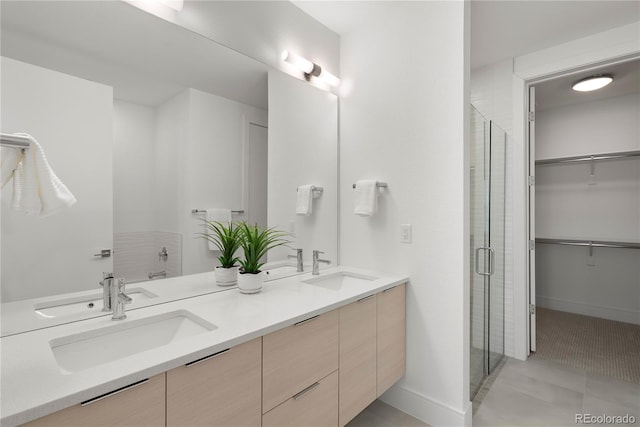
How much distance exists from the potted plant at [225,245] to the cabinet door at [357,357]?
604mm

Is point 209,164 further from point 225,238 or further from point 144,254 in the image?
point 144,254

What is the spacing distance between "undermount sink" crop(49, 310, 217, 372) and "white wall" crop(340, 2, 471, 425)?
1257 mm

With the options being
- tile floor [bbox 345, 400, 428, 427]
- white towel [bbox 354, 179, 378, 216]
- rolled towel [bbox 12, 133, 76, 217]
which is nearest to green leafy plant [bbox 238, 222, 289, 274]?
white towel [bbox 354, 179, 378, 216]

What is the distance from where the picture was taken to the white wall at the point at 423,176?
181 centimetres

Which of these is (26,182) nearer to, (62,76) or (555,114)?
(62,76)

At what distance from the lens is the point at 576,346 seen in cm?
291

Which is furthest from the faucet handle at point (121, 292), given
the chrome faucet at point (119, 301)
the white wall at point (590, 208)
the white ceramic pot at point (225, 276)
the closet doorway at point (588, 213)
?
the white wall at point (590, 208)

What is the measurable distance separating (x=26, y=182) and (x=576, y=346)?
12.8ft

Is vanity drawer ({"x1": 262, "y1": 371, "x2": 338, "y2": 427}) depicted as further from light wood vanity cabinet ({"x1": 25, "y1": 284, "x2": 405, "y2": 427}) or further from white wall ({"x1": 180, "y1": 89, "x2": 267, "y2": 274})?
white wall ({"x1": 180, "y1": 89, "x2": 267, "y2": 274})

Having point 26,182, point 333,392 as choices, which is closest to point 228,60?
point 26,182

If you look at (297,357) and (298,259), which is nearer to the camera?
(297,357)

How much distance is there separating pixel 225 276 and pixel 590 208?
4.11m

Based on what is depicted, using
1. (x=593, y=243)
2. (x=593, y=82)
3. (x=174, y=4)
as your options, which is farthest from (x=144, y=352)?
(x=593, y=243)

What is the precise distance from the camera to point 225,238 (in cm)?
166
